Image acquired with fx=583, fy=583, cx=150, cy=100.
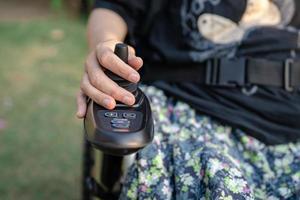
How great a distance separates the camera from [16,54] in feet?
10.1

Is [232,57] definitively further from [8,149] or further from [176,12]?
[8,149]

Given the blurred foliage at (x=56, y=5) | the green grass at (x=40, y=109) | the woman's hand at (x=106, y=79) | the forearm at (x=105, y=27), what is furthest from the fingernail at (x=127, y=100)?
the blurred foliage at (x=56, y=5)

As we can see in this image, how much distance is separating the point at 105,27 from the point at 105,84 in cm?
27

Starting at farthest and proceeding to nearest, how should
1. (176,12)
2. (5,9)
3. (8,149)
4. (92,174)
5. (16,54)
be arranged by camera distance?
1. (5,9)
2. (16,54)
3. (8,149)
4. (92,174)
5. (176,12)

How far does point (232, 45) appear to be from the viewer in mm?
1262

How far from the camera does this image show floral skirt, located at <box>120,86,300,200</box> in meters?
1.04

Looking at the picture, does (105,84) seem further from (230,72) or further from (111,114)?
(230,72)

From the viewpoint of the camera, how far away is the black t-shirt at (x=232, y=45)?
4.04ft

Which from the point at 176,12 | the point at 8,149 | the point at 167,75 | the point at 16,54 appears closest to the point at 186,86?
the point at 167,75

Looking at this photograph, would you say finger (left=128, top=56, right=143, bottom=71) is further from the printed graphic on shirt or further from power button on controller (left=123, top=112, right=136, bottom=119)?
the printed graphic on shirt

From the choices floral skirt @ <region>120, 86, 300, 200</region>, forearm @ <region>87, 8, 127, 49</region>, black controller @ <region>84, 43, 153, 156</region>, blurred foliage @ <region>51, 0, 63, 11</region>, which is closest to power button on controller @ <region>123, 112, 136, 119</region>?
black controller @ <region>84, 43, 153, 156</region>

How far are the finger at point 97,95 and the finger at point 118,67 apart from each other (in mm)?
45

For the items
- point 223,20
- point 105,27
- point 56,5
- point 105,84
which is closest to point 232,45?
point 223,20

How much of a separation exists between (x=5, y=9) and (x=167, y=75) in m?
2.64
